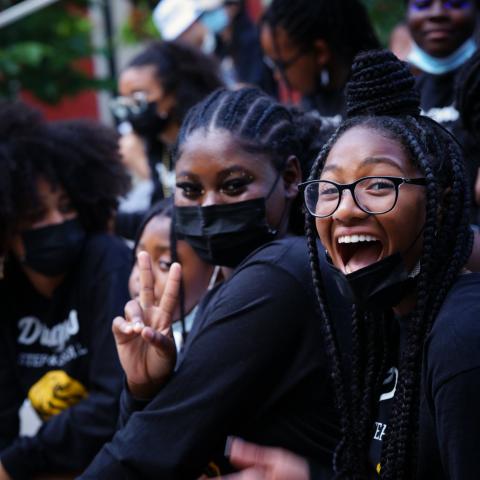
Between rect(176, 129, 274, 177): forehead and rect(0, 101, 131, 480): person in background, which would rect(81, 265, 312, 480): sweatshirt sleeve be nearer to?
rect(176, 129, 274, 177): forehead

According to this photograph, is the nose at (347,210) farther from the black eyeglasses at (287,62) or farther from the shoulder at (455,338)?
the black eyeglasses at (287,62)

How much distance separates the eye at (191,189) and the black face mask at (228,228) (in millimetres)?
42

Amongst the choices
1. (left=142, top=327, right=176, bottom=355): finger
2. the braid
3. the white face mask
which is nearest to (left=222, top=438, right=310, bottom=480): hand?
(left=142, top=327, right=176, bottom=355): finger

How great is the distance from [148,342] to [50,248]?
4.35 ft

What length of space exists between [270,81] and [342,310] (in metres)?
3.87

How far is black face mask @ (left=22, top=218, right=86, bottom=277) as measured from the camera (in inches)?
139

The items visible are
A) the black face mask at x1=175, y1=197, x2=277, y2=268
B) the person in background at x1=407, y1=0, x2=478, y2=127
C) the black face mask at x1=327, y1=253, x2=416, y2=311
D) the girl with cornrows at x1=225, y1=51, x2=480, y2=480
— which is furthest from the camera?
the person in background at x1=407, y1=0, x2=478, y2=127

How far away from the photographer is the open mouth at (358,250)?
2045 mm

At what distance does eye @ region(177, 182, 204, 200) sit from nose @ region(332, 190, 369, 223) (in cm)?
74

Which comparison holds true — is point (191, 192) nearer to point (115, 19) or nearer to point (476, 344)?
point (476, 344)

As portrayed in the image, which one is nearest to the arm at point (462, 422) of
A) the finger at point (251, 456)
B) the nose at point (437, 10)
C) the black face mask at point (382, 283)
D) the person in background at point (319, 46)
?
the black face mask at point (382, 283)

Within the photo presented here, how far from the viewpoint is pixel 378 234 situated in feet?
6.66

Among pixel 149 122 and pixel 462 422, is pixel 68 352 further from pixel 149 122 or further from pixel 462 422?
pixel 462 422

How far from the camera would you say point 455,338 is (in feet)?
5.87
